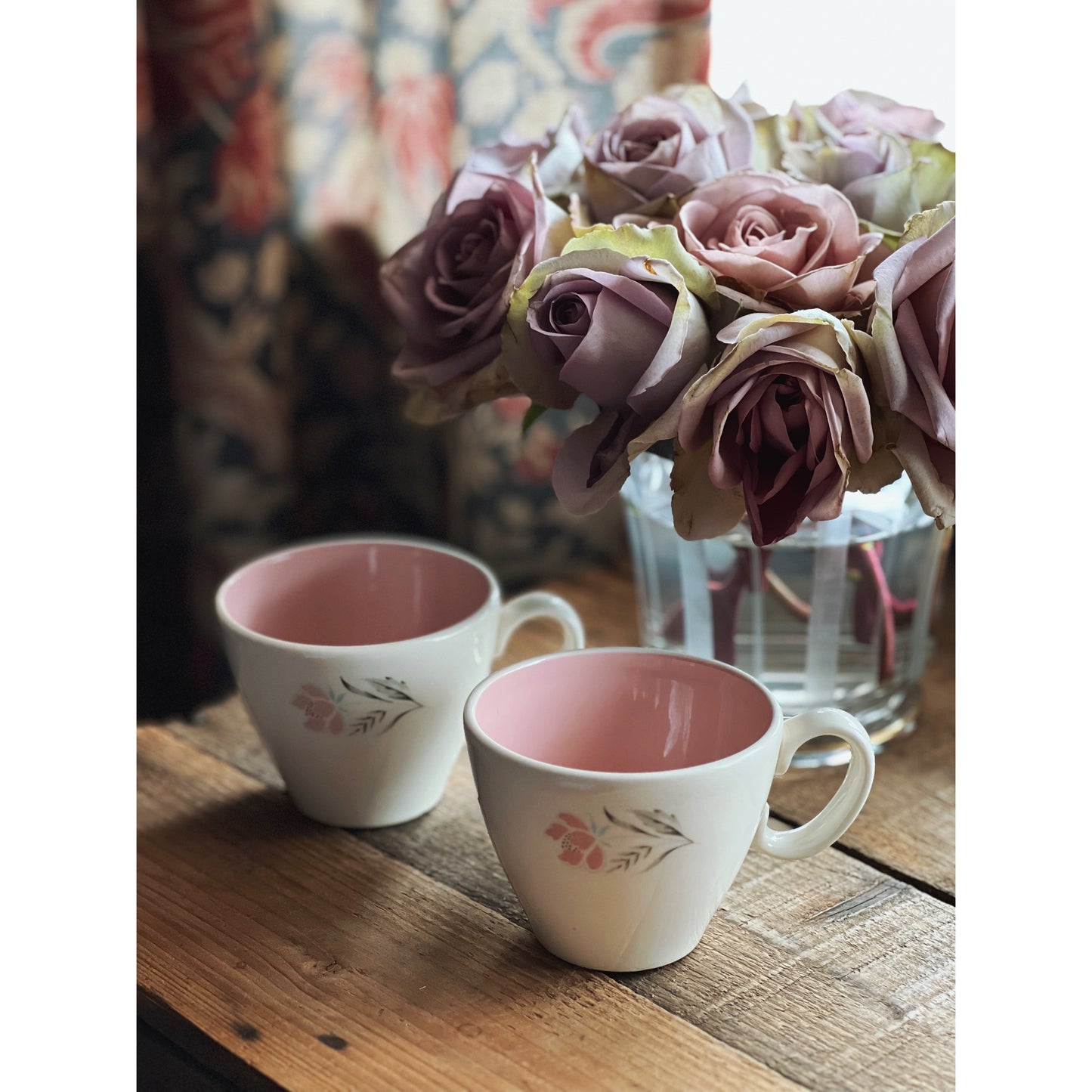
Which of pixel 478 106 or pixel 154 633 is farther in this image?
pixel 154 633

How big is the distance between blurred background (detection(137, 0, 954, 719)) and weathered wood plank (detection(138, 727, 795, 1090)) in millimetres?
325

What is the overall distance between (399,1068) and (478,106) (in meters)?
0.71

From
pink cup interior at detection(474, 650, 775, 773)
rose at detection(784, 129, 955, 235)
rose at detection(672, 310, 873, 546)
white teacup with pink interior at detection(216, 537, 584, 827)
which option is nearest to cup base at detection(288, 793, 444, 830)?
white teacup with pink interior at detection(216, 537, 584, 827)

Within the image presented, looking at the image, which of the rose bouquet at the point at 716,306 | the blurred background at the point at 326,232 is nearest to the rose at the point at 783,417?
the rose bouquet at the point at 716,306

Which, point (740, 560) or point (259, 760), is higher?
point (740, 560)

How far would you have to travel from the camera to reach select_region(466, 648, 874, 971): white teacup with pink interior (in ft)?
1.60

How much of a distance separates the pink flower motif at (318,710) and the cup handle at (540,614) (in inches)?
3.8

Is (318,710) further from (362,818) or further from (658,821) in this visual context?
(658,821)

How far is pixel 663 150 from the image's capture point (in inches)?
24.1

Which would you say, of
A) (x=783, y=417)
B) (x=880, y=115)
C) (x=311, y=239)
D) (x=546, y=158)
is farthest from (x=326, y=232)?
(x=783, y=417)

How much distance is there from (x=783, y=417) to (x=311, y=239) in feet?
1.89
